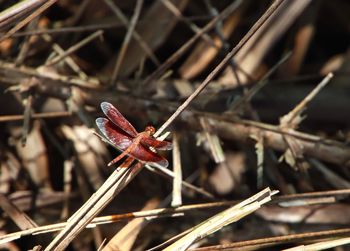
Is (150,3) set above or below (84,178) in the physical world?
above

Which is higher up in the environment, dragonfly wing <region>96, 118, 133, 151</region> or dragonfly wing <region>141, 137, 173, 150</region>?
dragonfly wing <region>96, 118, 133, 151</region>

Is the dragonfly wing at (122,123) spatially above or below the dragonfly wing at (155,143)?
above

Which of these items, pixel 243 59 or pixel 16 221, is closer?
pixel 16 221

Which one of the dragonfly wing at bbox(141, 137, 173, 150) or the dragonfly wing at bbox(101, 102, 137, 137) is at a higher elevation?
the dragonfly wing at bbox(101, 102, 137, 137)

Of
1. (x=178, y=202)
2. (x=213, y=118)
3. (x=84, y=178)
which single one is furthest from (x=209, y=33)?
(x=178, y=202)

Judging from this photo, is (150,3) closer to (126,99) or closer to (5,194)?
(126,99)

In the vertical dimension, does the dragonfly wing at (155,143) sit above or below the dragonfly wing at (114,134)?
below
